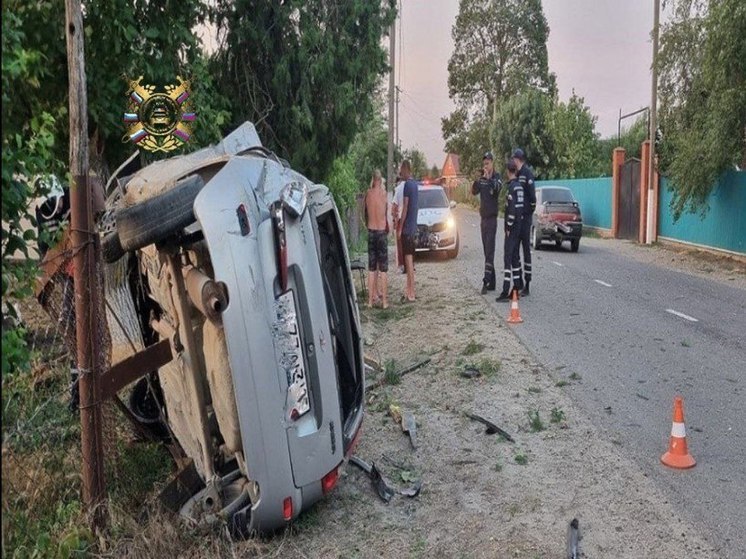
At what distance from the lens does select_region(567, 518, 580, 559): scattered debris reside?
3568 millimetres

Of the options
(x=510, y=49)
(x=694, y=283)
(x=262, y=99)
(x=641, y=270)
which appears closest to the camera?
(x=262, y=99)

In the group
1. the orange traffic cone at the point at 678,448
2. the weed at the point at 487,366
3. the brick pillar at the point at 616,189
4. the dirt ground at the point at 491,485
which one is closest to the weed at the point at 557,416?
the dirt ground at the point at 491,485

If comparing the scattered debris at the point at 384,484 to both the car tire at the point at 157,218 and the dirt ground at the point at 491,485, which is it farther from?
the car tire at the point at 157,218

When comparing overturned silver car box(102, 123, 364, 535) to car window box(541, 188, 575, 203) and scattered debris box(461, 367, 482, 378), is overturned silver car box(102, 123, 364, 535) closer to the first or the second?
scattered debris box(461, 367, 482, 378)

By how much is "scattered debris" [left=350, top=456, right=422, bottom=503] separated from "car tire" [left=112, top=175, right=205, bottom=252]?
2.03 metres

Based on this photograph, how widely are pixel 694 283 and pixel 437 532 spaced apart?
36.4 ft

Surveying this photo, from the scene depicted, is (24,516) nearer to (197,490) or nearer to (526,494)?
(197,490)

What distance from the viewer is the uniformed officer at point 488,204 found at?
11102 mm

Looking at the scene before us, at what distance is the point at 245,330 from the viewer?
323cm

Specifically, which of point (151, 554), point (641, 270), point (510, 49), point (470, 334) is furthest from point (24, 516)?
point (510, 49)

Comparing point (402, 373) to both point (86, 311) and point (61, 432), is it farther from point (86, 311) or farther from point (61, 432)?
point (86, 311)

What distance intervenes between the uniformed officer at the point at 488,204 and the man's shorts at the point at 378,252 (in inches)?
75.7

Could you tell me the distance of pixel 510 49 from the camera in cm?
5538

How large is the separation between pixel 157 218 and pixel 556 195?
19.0m
